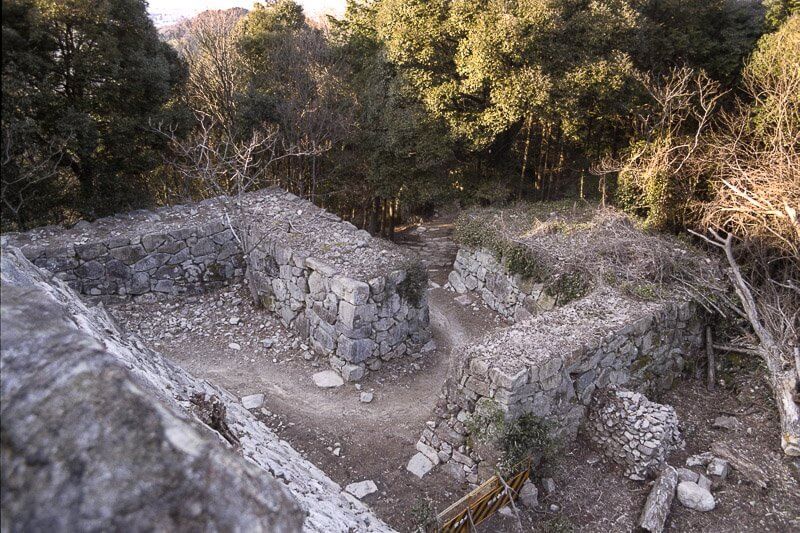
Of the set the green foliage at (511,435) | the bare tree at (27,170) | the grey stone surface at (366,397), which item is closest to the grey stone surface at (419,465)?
the green foliage at (511,435)

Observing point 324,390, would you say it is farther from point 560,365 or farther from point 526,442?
point 560,365

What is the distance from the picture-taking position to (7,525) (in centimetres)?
163

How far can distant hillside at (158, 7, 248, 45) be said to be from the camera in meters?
14.6

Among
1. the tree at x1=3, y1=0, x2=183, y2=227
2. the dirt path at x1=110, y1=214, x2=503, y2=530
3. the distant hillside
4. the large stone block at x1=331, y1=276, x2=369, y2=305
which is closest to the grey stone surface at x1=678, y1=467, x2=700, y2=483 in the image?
the dirt path at x1=110, y1=214, x2=503, y2=530

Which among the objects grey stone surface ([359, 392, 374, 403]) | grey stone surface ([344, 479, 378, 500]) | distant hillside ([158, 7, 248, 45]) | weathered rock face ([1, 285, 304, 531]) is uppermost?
distant hillside ([158, 7, 248, 45])

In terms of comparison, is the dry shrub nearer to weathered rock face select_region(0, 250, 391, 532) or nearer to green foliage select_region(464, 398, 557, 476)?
green foliage select_region(464, 398, 557, 476)

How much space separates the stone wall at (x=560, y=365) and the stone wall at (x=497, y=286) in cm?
196

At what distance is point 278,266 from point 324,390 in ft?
9.56

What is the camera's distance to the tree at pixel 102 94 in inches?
282

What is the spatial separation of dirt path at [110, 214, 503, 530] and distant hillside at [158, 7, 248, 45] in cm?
766

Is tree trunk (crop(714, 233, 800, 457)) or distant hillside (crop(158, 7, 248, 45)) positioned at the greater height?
distant hillside (crop(158, 7, 248, 45))

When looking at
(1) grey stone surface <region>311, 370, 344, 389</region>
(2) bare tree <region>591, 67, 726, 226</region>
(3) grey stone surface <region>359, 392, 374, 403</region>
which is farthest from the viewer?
(2) bare tree <region>591, 67, 726, 226</region>

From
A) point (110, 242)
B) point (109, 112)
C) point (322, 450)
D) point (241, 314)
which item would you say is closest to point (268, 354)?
point (241, 314)

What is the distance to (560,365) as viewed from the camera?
6.24 m
